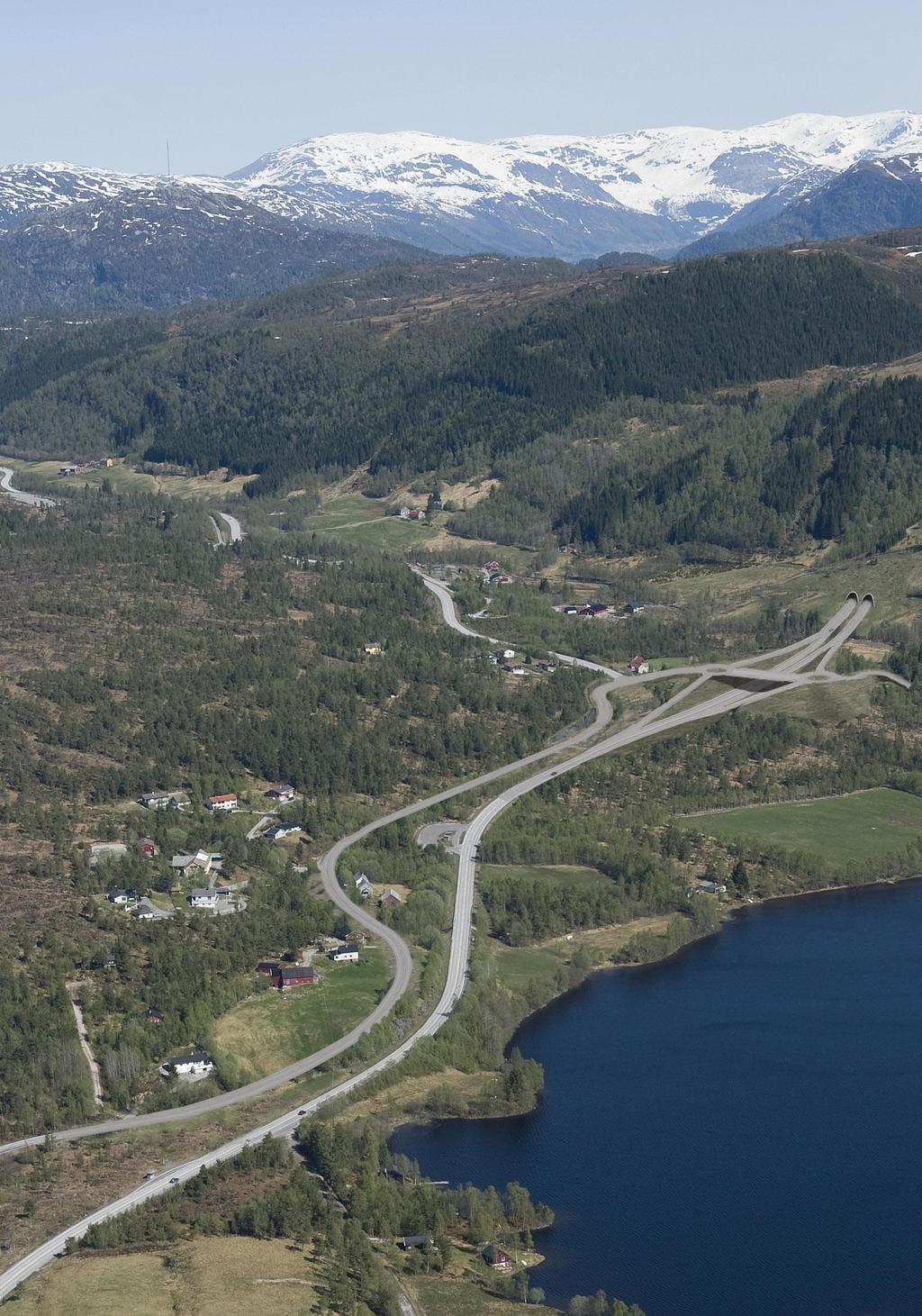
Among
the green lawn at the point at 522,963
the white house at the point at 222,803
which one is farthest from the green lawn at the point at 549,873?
the white house at the point at 222,803

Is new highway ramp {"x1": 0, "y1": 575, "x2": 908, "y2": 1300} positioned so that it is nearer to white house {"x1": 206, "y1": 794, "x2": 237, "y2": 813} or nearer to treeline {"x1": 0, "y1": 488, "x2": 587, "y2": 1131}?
treeline {"x1": 0, "y1": 488, "x2": 587, "y2": 1131}

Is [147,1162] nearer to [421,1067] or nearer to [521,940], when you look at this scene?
[421,1067]

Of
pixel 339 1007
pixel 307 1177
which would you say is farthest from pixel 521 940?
pixel 307 1177

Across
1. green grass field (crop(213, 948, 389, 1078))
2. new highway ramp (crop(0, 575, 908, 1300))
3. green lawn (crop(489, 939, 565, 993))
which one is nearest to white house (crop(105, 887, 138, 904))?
new highway ramp (crop(0, 575, 908, 1300))

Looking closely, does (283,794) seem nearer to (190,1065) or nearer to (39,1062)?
(190,1065)

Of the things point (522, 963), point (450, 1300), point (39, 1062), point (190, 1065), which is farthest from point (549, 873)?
point (450, 1300)
